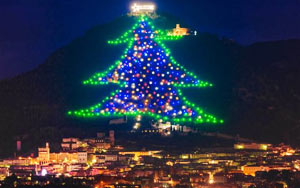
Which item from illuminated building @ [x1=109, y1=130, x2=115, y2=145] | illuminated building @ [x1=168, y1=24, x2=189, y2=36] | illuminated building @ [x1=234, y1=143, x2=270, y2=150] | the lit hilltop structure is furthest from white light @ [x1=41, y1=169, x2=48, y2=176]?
illuminated building @ [x1=168, y1=24, x2=189, y2=36]

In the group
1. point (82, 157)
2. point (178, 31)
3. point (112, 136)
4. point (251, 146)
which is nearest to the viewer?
point (82, 157)

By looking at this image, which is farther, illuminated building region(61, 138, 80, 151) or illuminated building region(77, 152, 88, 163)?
illuminated building region(61, 138, 80, 151)

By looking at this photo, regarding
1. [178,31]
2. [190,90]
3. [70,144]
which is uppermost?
[178,31]

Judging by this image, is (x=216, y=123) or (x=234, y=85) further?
(x=234, y=85)

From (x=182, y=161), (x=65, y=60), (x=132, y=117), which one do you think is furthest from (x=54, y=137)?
(x=65, y=60)

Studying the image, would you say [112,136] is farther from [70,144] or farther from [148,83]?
[148,83]

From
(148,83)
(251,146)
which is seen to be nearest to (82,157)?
(251,146)

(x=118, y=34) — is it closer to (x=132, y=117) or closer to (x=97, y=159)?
(x=132, y=117)

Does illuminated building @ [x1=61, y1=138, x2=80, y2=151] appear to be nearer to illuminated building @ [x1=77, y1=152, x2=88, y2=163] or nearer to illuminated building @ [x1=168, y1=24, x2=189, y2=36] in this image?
illuminated building @ [x1=77, y1=152, x2=88, y2=163]
